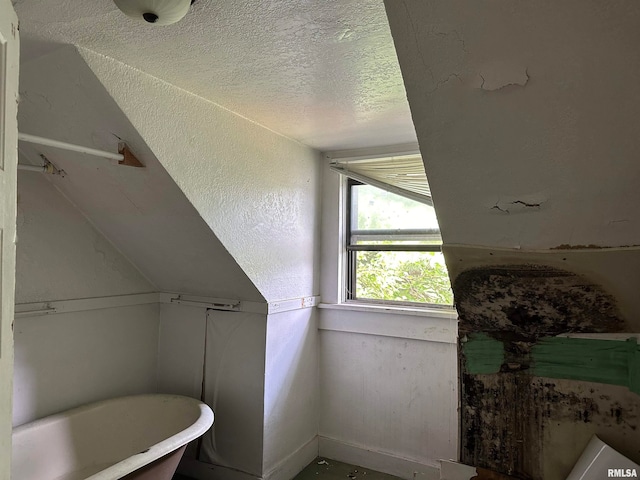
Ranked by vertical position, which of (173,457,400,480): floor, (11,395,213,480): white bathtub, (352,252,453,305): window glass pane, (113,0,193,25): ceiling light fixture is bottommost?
(173,457,400,480): floor

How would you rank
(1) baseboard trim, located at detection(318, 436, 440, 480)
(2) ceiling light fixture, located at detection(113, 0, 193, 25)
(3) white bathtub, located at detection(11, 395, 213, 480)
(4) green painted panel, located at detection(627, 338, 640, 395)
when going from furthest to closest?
(1) baseboard trim, located at detection(318, 436, 440, 480) < (3) white bathtub, located at detection(11, 395, 213, 480) < (4) green painted panel, located at detection(627, 338, 640, 395) < (2) ceiling light fixture, located at detection(113, 0, 193, 25)

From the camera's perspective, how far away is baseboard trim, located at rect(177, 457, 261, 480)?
8.02ft

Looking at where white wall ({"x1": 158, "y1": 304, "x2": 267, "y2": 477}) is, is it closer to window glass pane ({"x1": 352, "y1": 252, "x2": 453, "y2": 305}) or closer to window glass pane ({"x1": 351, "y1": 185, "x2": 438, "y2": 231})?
window glass pane ({"x1": 352, "y1": 252, "x2": 453, "y2": 305})

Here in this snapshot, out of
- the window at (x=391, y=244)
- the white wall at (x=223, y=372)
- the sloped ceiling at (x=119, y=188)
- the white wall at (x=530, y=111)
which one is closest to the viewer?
the white wall at (x=530, y=111)

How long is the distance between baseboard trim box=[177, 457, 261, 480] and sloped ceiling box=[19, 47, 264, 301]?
1.07 m

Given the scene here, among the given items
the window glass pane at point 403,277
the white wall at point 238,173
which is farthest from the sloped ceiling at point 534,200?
the window glass pane at point 403,277

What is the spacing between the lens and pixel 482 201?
1104 mm

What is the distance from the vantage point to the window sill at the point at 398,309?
2561mm

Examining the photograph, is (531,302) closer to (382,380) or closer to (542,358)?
(542,358)

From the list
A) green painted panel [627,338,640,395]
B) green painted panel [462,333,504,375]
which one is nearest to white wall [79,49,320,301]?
green painted panel [462,333,504,375]

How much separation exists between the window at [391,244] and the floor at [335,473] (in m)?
1.13

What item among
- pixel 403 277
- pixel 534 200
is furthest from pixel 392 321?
pixel 534 200

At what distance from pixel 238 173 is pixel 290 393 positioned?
1473mm

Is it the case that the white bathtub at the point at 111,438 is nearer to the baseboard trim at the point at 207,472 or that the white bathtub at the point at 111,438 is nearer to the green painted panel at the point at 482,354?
the baseboard trim at the point at 207,472
